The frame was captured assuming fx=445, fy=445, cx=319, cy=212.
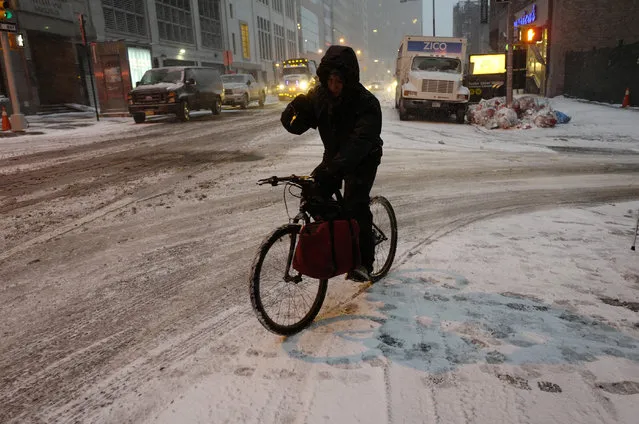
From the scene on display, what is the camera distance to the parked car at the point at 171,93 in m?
18.8

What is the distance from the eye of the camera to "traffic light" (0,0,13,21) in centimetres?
1427

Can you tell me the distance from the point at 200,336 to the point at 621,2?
1282 inches

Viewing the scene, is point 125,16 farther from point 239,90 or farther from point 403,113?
point 403,113

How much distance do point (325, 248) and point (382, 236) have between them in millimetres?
1058

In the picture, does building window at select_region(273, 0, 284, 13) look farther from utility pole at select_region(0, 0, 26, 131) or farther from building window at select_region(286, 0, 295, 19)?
utility pole at select_region(0, 0, 26, 131)

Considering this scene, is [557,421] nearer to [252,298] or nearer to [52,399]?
[252,298]

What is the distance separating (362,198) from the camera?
3432 mm

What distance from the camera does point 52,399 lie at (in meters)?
2.56

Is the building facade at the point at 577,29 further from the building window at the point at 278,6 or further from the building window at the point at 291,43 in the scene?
the building window at the point at 291,43

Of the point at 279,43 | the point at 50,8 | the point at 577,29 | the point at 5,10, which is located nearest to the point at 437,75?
the point at 577,29

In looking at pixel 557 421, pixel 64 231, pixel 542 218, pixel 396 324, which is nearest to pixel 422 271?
pixel 396 324

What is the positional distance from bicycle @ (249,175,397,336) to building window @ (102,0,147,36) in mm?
32046

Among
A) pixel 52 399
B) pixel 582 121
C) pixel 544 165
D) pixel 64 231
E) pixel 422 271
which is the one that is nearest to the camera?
pixel 52 399

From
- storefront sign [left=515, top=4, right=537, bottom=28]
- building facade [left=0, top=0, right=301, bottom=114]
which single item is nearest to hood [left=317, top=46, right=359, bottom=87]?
building facade [left=0, top=0, right=301, bottom=114]
